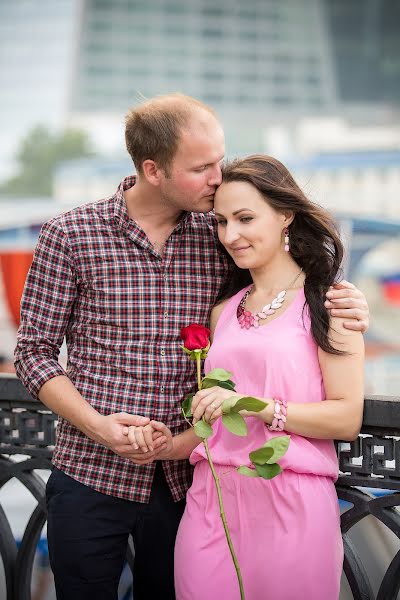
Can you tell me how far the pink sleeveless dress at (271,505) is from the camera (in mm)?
1313

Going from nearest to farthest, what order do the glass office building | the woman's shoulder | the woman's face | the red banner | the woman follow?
the woman, the woman's face, the woman's shoulder, the red banner, the glass office building

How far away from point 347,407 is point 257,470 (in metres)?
0.19

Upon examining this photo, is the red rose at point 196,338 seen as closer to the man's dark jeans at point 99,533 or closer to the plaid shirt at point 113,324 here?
→ the plaid shirt at point 113,324

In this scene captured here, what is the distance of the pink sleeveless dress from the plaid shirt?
13 centimetres

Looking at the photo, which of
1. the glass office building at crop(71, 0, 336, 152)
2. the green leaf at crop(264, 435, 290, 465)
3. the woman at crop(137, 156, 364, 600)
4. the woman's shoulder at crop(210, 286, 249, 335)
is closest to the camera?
the green leaf at crop(264, 435, 290, 465)

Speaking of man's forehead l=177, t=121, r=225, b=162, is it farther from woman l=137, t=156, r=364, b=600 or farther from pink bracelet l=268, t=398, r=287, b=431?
pink bracelet l=268, t=398, r=287, b=431

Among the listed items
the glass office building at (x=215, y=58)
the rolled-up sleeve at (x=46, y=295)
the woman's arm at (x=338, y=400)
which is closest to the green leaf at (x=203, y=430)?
the woman's arm at (x=338, y=400)

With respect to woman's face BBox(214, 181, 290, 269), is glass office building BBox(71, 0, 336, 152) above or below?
above

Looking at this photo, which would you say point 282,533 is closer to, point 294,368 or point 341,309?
point 294,368

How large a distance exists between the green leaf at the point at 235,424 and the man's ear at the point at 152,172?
0.51 m

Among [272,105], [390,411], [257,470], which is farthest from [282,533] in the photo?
[272,105]

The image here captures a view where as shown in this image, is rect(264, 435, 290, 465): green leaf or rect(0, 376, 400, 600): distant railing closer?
rect(264, 435, 290, 465): green leaf

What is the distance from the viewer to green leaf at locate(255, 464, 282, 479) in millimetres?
1210

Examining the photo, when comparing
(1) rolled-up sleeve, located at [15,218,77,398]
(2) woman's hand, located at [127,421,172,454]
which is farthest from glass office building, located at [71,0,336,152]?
(2) woman's hand, located at [127,421,172,454]
